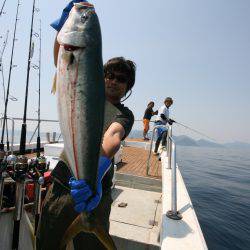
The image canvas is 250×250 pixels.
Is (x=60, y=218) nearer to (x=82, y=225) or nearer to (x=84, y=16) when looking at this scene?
(x=82, y=225)

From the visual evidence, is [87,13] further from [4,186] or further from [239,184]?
[239,184]

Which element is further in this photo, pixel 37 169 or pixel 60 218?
pixel 37 169

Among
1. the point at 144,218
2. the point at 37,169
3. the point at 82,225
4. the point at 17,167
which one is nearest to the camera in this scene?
the point at 82,225

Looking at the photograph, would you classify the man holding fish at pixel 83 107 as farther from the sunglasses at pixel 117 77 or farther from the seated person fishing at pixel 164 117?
the seated person fishing at pixel 164 117

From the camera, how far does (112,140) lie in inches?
95.0

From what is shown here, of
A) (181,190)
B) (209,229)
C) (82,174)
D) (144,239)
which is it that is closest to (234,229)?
(209,229)

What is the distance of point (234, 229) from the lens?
9.79 meters

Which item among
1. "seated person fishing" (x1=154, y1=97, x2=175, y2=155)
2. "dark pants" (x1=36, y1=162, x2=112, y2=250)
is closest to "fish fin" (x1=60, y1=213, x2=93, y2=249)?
"dark pants" (x1=36, y1=162, x2=112, y2=250)

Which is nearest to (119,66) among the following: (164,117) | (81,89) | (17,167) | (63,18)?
(63,18)

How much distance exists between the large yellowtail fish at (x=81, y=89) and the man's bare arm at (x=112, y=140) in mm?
401

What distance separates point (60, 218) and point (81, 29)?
179 cm

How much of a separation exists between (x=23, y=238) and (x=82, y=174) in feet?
7.08

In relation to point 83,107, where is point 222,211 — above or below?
below

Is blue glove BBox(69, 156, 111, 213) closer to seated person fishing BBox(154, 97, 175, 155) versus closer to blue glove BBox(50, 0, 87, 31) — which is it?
blue glove BBox(50, 0, 87, 31)
